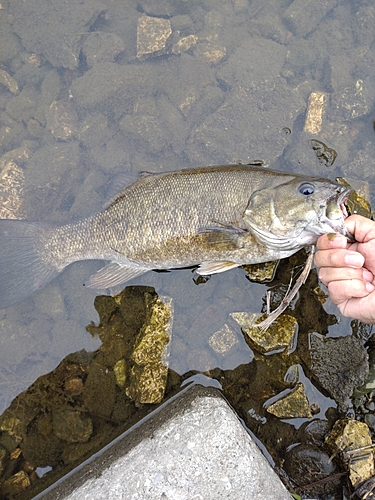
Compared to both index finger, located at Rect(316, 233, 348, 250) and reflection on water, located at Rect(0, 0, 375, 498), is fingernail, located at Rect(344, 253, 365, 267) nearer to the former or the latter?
index finger, located at Rect(316, 233, 348, 250)

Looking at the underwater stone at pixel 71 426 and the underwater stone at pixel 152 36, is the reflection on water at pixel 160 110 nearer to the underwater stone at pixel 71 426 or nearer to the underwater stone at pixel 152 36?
the underwater stone at pixel 152 36

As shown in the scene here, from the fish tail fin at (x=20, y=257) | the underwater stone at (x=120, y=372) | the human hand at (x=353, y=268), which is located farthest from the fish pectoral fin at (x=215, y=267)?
the fish tail fin at (x=20, y=257)

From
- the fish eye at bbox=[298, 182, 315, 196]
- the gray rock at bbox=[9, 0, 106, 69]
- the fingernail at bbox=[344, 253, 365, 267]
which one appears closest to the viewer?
the fingernail at bbox=[344, 253, 365, 267]

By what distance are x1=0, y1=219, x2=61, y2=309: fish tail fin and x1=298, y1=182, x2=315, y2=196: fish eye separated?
2.56 meters

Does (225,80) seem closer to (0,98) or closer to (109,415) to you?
(0,98)

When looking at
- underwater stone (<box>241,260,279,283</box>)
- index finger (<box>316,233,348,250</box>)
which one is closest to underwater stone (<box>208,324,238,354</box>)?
underwater stone (<box>241,260,279,283</box>)

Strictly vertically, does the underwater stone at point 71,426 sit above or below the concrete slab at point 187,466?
below

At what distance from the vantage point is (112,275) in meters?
4.11

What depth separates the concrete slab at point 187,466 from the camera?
309 cm

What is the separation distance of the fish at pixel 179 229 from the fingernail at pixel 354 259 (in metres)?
0.43

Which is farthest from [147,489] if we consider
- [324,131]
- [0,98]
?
[0,98]

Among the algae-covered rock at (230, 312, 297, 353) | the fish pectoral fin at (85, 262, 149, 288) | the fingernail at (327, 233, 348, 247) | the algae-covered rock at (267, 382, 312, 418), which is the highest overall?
the fingernail at (327, 233, 348, 247)

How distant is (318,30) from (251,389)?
181 inches

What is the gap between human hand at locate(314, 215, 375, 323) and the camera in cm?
A: 300
